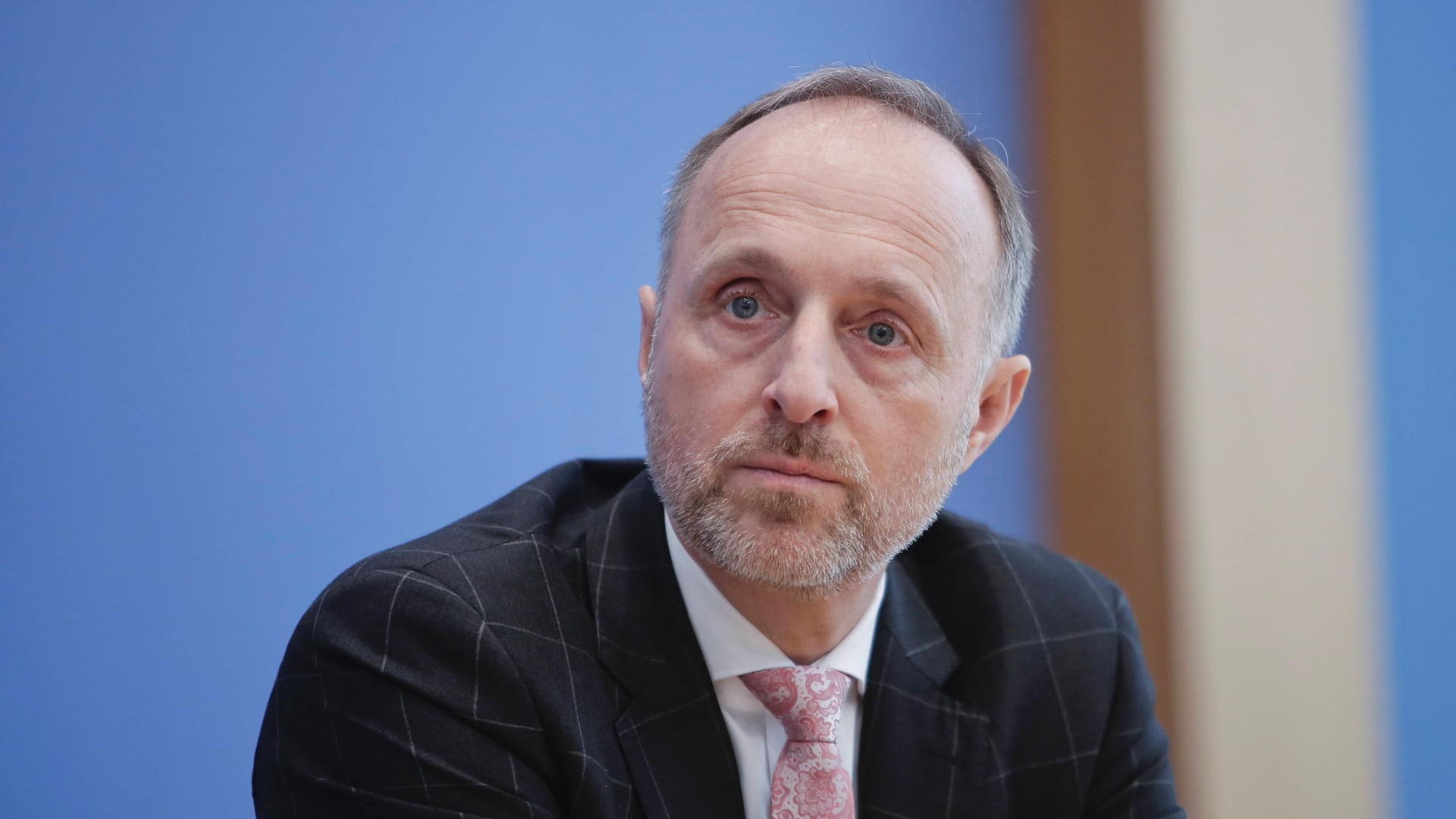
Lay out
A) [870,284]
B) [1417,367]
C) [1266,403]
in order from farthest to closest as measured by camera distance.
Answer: [1417,367] < [1266,403] < [870,284]

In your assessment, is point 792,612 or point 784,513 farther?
point 792,612

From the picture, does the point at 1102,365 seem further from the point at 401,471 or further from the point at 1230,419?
the point at 401,471

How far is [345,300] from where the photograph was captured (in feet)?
6.90

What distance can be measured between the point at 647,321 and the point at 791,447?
42 cm

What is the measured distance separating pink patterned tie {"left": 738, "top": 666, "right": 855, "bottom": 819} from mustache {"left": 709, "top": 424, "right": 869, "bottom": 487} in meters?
0.29

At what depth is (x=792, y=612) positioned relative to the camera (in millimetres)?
1708

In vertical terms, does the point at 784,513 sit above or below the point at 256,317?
below

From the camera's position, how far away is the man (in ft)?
4.83

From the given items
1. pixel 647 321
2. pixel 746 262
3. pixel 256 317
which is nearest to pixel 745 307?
pixel 746 262

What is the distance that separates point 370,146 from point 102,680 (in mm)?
950

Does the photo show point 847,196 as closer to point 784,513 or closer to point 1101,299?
point 784,513

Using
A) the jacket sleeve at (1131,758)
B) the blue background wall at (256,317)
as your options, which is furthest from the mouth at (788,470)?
the blue background wall at (256,317)

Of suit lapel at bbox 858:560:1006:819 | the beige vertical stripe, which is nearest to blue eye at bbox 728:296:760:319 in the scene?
suit lapel at bbox 858:560:1006:819

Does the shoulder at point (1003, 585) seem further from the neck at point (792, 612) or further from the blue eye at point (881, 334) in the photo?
the blue eye at point (881, 334)
